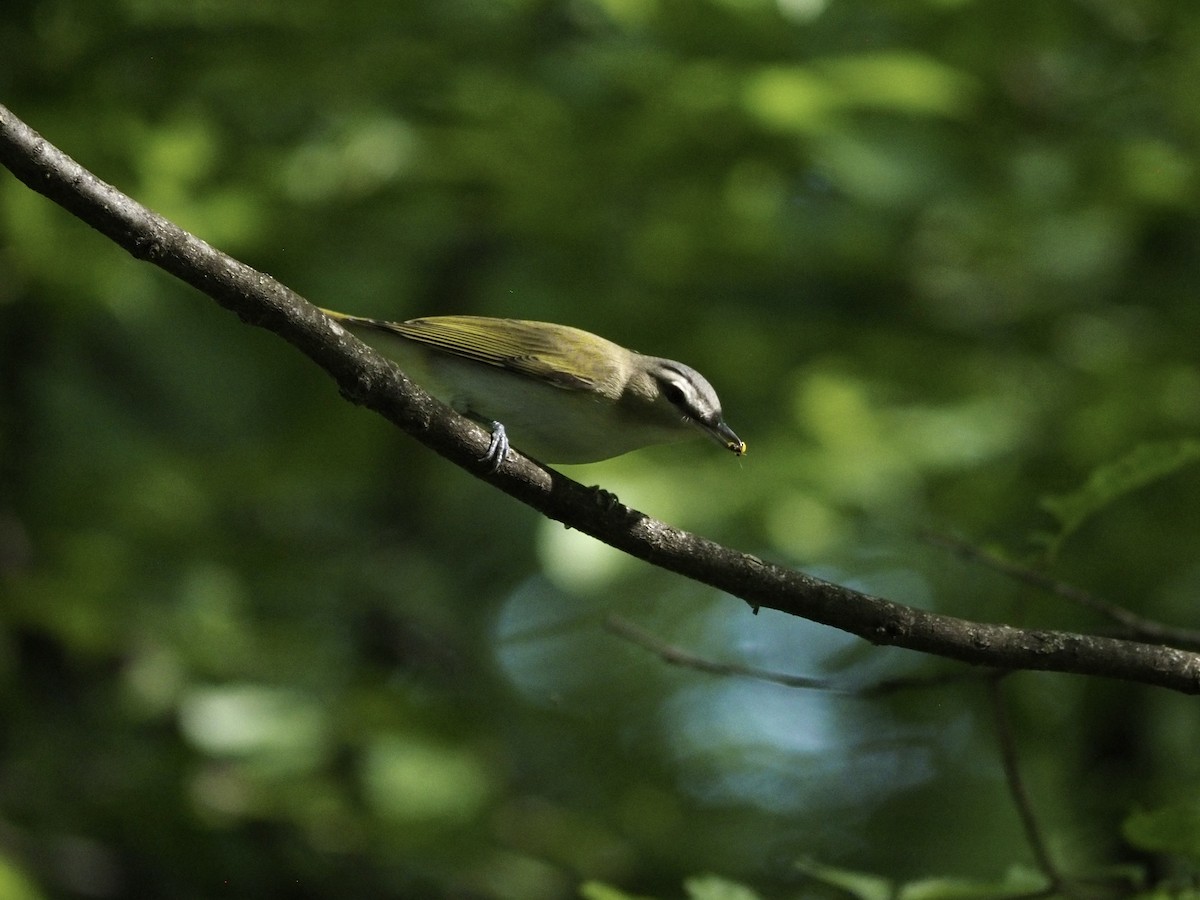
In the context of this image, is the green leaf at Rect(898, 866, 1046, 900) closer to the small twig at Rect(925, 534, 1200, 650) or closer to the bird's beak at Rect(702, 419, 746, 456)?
the small twig at Rect(925, 534, 1200, 650)

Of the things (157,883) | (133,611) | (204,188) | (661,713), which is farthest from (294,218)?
(661,713)

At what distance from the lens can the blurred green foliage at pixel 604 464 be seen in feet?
18.1

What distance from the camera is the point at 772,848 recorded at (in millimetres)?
7719

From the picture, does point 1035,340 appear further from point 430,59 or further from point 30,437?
point 30,437

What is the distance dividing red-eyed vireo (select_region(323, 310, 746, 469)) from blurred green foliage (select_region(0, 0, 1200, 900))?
1.16m

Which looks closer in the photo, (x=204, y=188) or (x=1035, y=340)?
(x=204, y=188)

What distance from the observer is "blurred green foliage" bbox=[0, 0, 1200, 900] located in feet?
18.1

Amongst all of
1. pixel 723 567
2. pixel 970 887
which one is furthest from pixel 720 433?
pixel 970 887

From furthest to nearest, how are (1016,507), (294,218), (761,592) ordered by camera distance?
(1016,507) < (294,218) < (761,592)

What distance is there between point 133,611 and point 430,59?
11.1ft

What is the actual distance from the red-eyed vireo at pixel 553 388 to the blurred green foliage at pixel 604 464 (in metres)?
1.16

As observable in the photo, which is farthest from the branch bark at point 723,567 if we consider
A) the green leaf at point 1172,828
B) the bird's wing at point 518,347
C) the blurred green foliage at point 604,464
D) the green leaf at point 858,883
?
the blurred green foliage at point 604,464

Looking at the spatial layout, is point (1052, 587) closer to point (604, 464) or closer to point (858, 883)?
point (858, 883)

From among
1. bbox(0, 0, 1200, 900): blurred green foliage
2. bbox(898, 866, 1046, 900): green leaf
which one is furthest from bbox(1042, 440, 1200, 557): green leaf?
bbox(0, 0, 1200, 900): blurred green foliage
